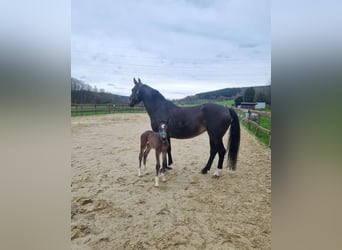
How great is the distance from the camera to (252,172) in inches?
42.4

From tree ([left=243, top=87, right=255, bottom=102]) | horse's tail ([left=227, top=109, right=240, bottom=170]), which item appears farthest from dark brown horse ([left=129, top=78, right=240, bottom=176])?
tree ([left=243, top=87, right=255, bottom=102])

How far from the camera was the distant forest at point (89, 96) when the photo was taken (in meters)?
1.02

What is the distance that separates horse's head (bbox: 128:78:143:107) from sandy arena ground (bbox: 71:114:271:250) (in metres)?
0.08

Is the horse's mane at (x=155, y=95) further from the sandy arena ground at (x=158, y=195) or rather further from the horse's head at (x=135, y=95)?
the sandy arena ground at (x=158, y=195)

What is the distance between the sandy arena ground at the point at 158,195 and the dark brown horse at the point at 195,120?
0.04 m

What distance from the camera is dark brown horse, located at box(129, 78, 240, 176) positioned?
1.16 m

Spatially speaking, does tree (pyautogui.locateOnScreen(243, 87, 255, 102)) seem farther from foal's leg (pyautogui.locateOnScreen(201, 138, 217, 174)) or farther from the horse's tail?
foal's leg (pyautogui.locateOnScreen(201, 138, 217, 174))

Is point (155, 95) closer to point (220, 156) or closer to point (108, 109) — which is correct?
point (108, 109)

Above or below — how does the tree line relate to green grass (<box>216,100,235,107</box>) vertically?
above

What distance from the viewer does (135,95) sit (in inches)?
45.7

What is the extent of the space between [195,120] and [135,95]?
0.36 m

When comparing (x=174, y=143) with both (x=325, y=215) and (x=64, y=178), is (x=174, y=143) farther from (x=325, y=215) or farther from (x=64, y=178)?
(x=325, y=215)

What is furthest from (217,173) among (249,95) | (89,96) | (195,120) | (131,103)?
(89,96)

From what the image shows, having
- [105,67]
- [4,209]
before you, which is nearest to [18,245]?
[4,209]
